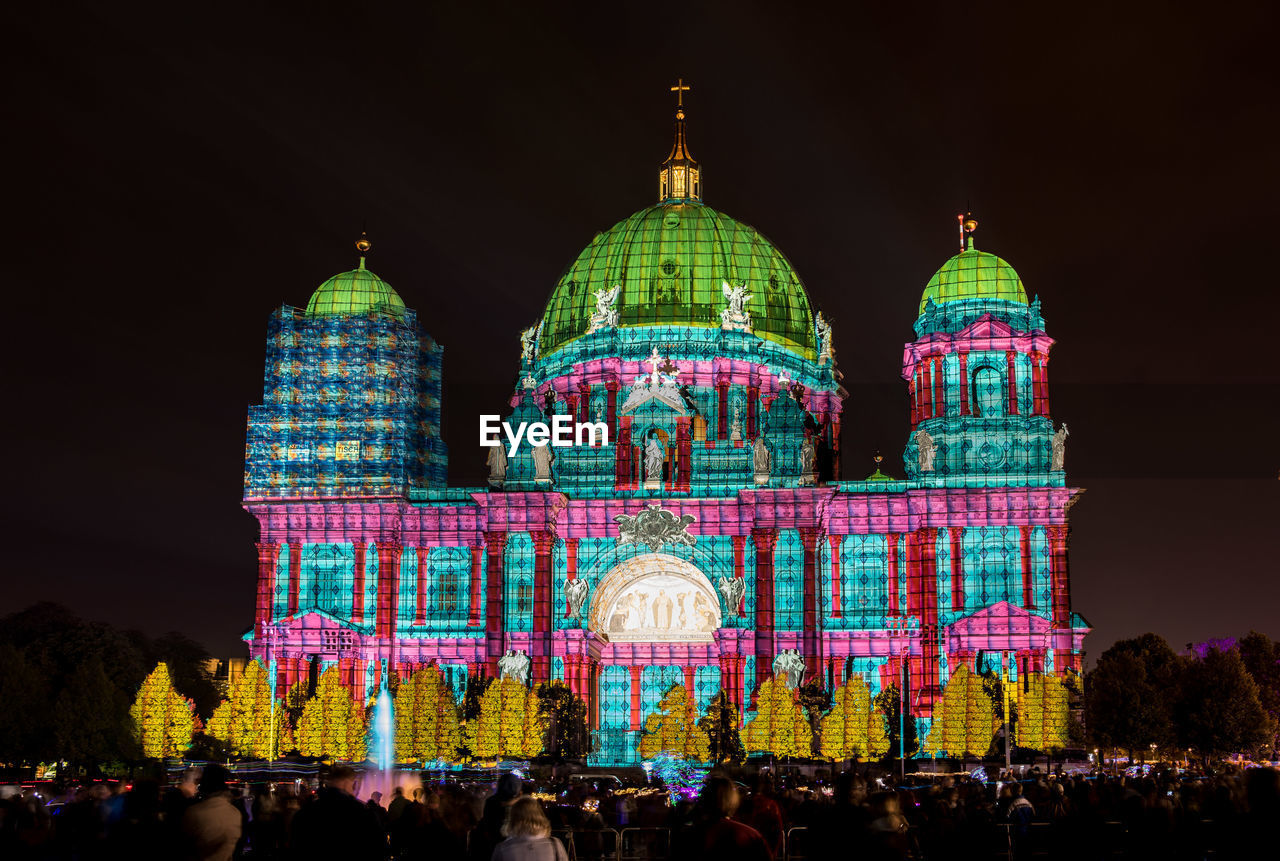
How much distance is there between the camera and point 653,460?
119m

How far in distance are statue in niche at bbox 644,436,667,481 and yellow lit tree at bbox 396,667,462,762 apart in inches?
931

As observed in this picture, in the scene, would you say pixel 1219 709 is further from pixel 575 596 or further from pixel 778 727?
pixel 575 596

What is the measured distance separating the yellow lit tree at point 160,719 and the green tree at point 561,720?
22.9m

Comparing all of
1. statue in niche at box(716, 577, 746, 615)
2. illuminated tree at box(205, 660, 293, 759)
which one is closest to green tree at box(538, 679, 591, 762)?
statue in niche at box(716, 577, 746, 615)

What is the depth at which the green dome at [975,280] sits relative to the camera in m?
120

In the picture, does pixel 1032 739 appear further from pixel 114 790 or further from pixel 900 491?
pixel 114 790

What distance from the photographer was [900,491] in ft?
386

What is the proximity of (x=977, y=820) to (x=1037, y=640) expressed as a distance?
273 feet

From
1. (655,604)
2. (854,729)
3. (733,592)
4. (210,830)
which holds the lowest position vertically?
(854,729)

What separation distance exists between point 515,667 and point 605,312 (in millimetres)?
33283

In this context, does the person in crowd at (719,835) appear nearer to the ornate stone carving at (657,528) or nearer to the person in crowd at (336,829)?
the person in crowd at (336,829)

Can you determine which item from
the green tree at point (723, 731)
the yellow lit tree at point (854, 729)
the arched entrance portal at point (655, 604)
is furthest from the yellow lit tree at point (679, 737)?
the arched entrance portal at point (655, 604)

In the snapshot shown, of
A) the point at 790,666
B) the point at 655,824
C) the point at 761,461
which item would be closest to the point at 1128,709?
the point at 790,666

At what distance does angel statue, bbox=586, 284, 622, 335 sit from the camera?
131 metres
